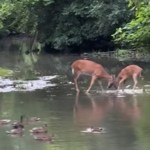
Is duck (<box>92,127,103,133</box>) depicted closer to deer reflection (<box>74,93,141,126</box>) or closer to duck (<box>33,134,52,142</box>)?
deer reflection (<box>74,93,141,126</box>)

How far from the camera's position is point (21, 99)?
19.9 m

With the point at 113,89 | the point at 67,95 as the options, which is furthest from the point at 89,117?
the point at 113,89

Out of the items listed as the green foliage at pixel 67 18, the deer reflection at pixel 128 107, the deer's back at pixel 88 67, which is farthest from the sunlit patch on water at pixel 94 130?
the green foliage at pixel 67 18

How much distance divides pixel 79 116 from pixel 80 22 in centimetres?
3260

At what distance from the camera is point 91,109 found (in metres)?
17.6

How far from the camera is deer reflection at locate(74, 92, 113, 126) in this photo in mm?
15562

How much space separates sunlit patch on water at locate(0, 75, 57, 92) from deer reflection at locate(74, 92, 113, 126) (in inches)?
116

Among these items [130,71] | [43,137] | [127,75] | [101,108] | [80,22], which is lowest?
[101,108]

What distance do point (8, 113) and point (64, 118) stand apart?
1.68 metres

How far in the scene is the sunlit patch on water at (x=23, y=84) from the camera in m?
23.1

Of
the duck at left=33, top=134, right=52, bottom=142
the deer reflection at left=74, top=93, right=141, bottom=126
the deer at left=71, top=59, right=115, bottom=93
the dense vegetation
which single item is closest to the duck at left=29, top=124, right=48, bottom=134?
the duck at left=33, top=134, right=52, bottom=142

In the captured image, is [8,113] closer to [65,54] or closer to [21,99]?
[21,99]

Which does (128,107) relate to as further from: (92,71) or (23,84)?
(23,84)

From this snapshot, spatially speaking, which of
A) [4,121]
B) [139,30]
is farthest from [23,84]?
[139,30]
